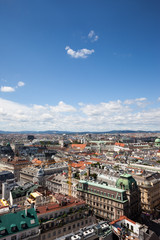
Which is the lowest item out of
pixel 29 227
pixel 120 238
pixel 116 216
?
pixel 116 216

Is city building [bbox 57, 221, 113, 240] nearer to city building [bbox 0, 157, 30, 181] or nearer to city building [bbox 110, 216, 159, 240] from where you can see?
city building [bbox 110, 216, 159, 240]

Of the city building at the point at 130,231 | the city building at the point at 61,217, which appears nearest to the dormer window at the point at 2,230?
the city building at the point at 61,217

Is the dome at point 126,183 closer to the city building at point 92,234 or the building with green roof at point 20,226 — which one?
the city building at point 92,234

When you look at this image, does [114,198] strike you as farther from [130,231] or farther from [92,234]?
[92,234]

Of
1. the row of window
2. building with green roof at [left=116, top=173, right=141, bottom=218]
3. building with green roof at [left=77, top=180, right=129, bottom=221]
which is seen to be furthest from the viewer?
building with green roof at [left=116, top=173, right=141, bottom=218]

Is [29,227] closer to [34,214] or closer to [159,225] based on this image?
[34,214]

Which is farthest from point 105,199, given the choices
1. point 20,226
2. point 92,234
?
point 20,226

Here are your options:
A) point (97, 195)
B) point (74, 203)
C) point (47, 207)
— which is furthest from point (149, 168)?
point (47, 207)

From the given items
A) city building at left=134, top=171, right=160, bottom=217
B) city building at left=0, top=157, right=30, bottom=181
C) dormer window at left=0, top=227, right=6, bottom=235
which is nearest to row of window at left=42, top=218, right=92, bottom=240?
dormer window at left=0, top=227, right=6, bottom=235
